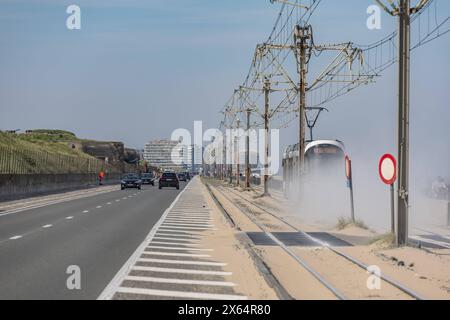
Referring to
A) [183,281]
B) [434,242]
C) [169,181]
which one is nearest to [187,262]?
[183,281]

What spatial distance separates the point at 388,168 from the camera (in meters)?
18.3

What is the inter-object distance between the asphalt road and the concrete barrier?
58.7ft

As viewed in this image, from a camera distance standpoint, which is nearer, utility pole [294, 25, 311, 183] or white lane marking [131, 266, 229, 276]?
white lane marking [131, 266, 229, 276]

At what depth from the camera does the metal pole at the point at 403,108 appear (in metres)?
18.3

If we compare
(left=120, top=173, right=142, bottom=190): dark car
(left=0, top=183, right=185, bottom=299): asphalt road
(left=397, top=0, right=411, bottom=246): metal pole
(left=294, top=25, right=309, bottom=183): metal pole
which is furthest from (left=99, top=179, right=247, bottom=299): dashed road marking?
(left=120, top=173, right=142, bottom=190): dark car

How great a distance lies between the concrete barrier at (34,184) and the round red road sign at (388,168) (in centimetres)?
3147

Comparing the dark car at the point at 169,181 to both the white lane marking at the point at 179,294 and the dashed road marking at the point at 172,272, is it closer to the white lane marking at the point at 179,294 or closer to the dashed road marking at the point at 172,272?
the dashed road marking at the point at 172,272

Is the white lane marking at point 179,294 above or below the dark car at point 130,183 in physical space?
below

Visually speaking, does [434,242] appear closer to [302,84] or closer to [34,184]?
[302,84]

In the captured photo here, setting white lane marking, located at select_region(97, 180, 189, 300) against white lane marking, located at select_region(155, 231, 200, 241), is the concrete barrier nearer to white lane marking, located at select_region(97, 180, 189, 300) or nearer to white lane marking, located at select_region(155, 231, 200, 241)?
white lane marking, located at select_region(155, 231, 200, 241)

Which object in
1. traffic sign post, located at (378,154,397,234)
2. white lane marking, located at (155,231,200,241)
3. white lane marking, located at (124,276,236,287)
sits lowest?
white lane marking, located at (124,276,236,287)

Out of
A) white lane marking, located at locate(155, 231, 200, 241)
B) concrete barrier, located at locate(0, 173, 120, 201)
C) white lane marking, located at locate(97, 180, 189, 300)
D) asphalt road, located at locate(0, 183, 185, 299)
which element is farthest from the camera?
concrete barrier, located at locate(0, 173, 120, 201)

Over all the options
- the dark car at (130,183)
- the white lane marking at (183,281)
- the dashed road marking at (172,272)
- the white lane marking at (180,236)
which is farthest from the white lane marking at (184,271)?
the dark car at (130,183)

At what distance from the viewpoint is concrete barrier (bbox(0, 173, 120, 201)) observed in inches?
1880
